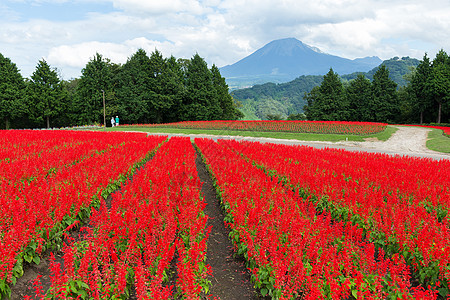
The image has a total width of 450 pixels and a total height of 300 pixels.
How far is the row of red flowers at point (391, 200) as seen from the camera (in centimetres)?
479

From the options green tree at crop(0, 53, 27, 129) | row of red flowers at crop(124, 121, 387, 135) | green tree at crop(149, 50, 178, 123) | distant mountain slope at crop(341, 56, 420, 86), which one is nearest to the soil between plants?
row of red flowers at crop(124, 121, 387, 135)

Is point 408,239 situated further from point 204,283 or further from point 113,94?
point 113,94

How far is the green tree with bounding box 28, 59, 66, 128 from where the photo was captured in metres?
51.8

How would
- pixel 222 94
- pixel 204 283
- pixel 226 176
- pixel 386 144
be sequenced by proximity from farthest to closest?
pixel 222 94 → pixel 386 144 → pixel 226 176 → pixel 204 283

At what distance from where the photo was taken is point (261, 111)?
120 m

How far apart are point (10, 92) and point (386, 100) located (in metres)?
67.1

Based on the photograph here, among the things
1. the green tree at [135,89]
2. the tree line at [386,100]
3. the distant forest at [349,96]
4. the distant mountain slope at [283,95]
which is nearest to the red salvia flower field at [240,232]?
the green tree at [135,89]

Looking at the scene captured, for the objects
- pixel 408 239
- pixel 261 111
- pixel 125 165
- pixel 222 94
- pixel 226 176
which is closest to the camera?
pixel 408 239

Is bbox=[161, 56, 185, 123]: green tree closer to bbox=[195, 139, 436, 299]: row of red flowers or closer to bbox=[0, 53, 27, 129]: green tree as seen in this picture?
bbox=[0, 53, 27, 129]: green tree

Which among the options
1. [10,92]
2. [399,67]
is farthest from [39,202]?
[399,67]

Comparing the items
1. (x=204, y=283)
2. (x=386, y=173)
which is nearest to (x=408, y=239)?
(x=204, y=283)

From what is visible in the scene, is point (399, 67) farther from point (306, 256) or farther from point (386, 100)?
point (306, 256)

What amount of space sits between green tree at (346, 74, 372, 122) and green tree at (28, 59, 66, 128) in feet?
179

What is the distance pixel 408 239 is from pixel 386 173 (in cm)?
515
